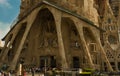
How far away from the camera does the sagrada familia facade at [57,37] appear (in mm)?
46781

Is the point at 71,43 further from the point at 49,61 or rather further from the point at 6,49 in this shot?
the point at 6,49

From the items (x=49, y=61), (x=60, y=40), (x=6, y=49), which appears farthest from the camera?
(x=6, y=49)

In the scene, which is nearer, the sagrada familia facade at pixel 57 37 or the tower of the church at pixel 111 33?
the sagrada familia facade at pixel 57 37

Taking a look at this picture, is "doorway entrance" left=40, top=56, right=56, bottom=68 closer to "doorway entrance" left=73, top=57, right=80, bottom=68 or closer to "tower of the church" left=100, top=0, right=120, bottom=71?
"doorway entrance" left=73, top=57, right=80, bottom=68

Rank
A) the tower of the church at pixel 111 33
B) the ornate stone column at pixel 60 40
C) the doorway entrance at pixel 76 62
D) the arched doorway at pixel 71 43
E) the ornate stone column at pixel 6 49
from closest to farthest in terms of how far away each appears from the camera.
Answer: the ornate stone column at pixel 60 40
the arched doorway at pixel 71 43
the doorway entrance at pixel 76 62
the ornate stone column at pixel 6 49
the tower of the church at pixel 111 33

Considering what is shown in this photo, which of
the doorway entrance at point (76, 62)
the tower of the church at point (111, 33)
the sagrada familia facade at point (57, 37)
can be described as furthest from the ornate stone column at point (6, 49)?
the tower of the church at point (111, 33)

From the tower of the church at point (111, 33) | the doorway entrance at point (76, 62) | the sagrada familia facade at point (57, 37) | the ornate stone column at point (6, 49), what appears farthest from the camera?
the tower of the church at point (111, 33)

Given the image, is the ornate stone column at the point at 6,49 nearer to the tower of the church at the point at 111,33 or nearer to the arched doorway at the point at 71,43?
the arched doorway at the point at 71,43

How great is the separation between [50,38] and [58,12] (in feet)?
18.3

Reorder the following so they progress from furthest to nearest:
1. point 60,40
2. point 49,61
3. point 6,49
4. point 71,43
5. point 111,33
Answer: point 111,33 → point 6,49 → point 71,43 → point 49,61 → point 60,40

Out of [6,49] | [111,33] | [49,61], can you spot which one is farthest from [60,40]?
[111,33]

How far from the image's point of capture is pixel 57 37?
48.2 m

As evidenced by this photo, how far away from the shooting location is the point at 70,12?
4744cm

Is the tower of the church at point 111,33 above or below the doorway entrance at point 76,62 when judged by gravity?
above
